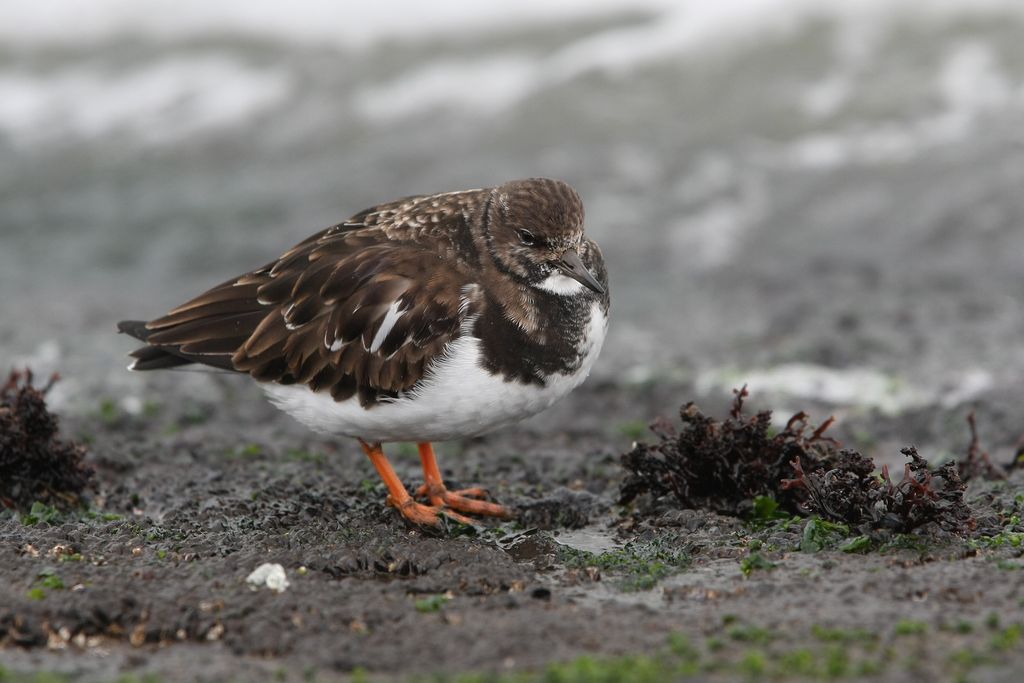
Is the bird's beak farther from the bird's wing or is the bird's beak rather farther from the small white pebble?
the small white pebble

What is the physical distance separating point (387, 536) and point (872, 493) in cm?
193

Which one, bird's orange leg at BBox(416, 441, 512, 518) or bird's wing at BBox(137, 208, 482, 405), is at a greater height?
bird's wing at BBox(137, 208, 482, 405)

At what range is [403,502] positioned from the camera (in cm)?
553

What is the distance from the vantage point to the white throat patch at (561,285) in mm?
5410

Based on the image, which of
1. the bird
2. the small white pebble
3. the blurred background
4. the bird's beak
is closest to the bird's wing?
the bird

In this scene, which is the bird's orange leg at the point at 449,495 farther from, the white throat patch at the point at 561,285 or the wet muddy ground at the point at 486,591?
the white throat patch at the point at 561,285

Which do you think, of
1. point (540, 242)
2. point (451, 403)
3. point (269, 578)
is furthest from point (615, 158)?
point (269, 578)

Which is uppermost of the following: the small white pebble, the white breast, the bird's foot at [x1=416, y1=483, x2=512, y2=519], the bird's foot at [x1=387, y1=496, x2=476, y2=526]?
the white breast

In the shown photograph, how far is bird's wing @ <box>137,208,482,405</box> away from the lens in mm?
5254

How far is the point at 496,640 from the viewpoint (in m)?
3.98

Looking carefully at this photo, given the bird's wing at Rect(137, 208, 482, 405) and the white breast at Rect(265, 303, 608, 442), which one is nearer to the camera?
the white breast at Rect(265, 303, 608, 442)

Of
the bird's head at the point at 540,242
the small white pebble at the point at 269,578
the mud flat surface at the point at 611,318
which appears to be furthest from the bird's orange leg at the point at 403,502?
the bird's head at the point at 540,242

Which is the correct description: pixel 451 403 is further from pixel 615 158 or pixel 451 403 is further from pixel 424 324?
pixel 615 158

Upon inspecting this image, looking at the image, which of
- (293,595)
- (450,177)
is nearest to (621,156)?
(450,177)
